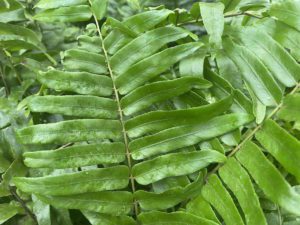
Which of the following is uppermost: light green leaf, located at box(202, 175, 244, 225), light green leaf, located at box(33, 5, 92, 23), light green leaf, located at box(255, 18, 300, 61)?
light green leaf, located at box(33, 5, 92, 23)

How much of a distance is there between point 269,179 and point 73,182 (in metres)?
0.38

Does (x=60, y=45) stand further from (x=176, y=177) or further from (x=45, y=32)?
(x=176, y=177)

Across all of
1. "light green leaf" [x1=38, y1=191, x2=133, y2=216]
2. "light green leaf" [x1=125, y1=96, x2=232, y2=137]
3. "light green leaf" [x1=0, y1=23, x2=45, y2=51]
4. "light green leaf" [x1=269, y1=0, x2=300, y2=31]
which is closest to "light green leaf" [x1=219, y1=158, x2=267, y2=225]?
"light green leaf" [x1=125, y1=96, x2=232, y2=137]

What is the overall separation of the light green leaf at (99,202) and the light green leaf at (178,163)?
0.07m

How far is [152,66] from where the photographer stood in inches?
33.9

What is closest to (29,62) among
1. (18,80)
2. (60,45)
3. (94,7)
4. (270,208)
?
(18,80)

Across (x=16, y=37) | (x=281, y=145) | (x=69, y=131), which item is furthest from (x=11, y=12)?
(x=281, y=145)

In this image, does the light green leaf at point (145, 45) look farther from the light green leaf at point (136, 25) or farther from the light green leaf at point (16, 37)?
the light green leaf at point (16, 37)

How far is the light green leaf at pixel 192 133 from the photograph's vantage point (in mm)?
802

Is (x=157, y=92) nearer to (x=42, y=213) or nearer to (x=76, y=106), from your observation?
(x=76, y=106)

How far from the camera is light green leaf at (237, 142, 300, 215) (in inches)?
27.2

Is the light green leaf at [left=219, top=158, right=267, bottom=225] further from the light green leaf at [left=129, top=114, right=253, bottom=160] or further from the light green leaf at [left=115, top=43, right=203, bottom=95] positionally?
the light green leaf at [left=115, top=43, right=203, bottom=95]

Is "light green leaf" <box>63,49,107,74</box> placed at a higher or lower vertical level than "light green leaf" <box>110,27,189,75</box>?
lower

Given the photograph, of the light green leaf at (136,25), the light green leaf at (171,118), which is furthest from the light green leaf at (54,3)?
the light green leaf at (171,118)
